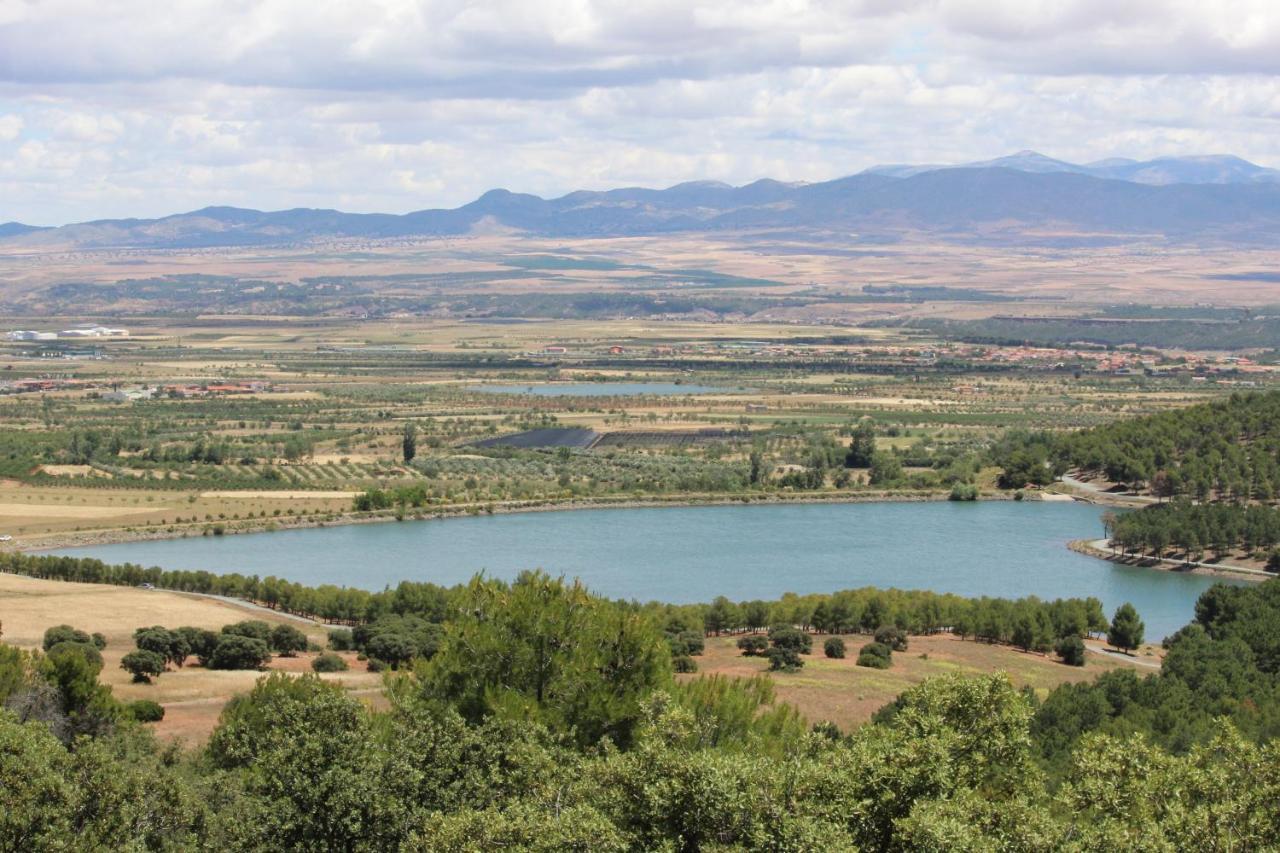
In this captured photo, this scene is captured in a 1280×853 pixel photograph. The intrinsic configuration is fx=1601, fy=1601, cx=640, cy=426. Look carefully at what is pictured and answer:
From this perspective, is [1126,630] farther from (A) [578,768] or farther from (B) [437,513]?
(B) [437,513]

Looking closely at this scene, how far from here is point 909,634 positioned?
36500 millimetres

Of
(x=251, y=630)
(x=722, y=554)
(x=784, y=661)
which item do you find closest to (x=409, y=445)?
(x=722, y=554)

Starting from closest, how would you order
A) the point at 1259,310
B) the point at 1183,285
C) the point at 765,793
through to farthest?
the point at 765,793
the point at 1259,310
the point at 1183,285

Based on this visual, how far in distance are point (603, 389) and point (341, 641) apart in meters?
59.5

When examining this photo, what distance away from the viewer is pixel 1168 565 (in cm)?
4725

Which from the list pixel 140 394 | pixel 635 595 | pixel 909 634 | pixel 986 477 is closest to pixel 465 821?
pixel 909 634

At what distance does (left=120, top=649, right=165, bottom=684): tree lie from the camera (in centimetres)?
2794

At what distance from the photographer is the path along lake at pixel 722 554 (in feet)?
140

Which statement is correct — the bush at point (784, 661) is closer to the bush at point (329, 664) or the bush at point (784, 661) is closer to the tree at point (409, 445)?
the bush at point (329, 664)

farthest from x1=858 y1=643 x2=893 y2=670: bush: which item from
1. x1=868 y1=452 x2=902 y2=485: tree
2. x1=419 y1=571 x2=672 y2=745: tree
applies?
x1=868 y1=452 x2=902 y2=485: tree

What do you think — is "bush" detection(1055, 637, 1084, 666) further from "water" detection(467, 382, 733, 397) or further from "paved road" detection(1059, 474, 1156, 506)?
"water" detection(467, 382, 733, 397)

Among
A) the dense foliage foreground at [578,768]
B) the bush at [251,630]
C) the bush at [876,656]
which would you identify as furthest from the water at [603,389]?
the dense foliage foreground at [578,768]

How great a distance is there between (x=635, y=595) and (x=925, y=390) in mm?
53897

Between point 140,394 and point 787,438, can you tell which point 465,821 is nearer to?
point 787,438
